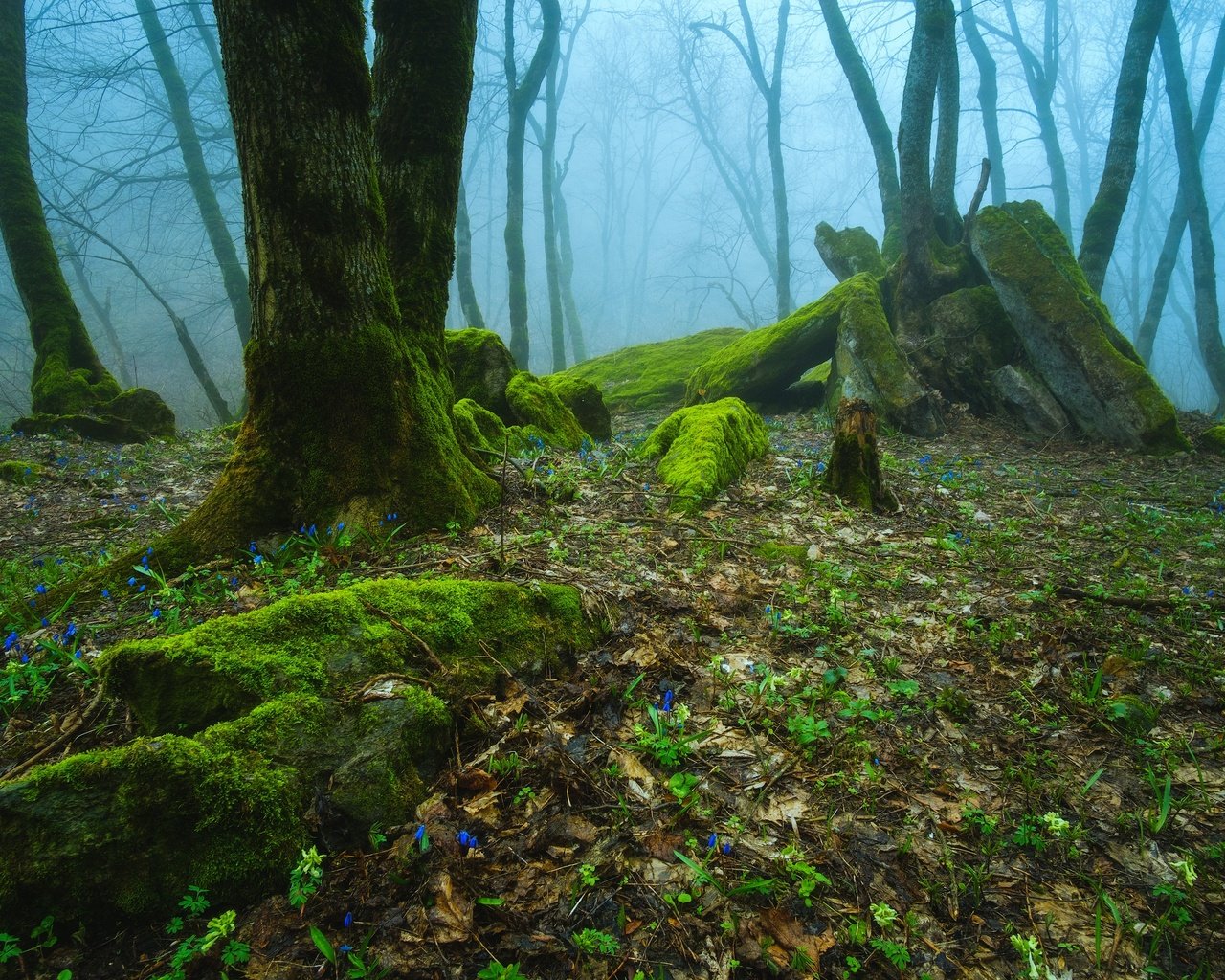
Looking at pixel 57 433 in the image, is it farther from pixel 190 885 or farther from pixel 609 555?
pixel 190 885

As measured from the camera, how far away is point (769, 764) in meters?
2.31

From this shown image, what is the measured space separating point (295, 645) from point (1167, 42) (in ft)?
70.0

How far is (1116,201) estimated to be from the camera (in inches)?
382

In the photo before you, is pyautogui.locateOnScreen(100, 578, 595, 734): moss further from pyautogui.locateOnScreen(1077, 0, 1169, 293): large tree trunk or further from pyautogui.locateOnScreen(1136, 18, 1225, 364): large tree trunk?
pyautogui.locateOnScreen(1136, 18, 1225, 364): large tree trunk

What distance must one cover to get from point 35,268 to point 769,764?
41.0 ft

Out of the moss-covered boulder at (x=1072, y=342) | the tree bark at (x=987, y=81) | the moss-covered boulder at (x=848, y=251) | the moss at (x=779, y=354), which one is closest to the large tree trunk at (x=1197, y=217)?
the tree bark at (x=987, y=81)

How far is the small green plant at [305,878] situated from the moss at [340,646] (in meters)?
0.52

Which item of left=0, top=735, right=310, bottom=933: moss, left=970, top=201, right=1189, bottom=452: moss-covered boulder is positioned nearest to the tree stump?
left=970, top=201, right=1189, bottom=452: moss-covered boulder

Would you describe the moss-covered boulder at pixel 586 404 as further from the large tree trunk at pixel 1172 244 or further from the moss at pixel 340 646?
the large tree trunk at pixel 1172 244

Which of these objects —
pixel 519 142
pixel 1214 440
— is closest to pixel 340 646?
pixel 1214 440

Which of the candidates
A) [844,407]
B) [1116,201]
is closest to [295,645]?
[844,407]

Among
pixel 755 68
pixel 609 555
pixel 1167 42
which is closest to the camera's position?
pixel 609 555

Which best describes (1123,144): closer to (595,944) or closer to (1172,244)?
(1172,244)

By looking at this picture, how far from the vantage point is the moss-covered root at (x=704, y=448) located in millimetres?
5289
